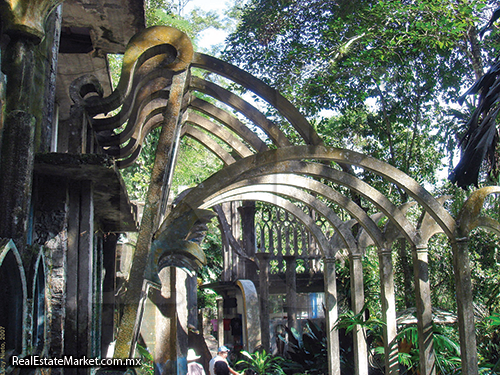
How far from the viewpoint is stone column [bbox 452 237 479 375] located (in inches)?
267

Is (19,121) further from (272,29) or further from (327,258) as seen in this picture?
(272,29)

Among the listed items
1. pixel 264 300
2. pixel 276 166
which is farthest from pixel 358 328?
pixel 276 166

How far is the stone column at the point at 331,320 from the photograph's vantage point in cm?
912

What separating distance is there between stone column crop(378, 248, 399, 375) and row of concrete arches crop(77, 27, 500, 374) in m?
0.02

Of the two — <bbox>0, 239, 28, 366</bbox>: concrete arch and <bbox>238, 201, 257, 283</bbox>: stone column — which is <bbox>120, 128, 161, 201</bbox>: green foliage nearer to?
<bbox>238, 201, 257, 283</bbox>: stone column

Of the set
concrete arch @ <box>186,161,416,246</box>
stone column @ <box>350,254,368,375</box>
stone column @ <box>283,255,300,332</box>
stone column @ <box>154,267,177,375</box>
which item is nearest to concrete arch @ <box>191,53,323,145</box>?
concrete arch @ <box>186,161,416,246</box>

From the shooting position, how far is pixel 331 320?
920cm

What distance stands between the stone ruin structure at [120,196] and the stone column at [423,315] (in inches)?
0.8

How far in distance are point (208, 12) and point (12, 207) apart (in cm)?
2356

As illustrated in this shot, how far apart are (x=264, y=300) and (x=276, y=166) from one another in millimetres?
5455

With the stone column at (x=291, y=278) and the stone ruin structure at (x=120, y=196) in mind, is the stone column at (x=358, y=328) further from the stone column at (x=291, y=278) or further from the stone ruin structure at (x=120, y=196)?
the stone column at (x=291, y=278)

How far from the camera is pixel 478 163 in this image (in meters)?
6.66

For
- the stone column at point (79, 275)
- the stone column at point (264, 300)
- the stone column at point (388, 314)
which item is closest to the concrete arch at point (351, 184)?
the stone column at point (388, 314)

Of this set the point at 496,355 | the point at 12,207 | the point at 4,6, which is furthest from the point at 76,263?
the point at 496,355
